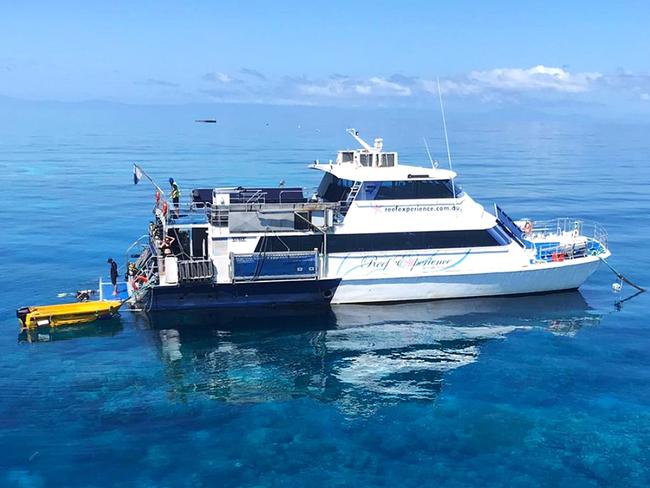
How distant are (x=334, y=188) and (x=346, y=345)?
284 inches

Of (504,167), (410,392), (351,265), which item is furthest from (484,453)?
(504,167)

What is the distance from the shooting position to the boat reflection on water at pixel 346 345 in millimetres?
16797

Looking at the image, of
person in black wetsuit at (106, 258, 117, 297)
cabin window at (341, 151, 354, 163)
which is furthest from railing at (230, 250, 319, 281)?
cabin window at (341, 151, 354, 163)

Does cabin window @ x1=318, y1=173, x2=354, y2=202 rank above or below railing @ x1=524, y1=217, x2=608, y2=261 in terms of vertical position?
above

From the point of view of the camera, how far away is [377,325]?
21.2 m

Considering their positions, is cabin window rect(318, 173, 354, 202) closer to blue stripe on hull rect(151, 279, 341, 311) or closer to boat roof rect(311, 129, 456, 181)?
boat roof rect(311, 129, 456, 181)

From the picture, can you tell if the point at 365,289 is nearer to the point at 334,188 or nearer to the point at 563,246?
the point at 334,188

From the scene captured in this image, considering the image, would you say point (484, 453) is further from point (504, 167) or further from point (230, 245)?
point (504, 167)

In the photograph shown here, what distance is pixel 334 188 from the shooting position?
24172 millimetres

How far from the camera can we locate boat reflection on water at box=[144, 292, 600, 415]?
16797 millimetres

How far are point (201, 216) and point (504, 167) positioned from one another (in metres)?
48.5

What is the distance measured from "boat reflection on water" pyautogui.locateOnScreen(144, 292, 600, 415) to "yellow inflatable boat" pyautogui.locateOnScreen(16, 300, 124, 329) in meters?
1.73

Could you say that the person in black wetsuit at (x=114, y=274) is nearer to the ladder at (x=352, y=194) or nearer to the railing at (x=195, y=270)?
the railing at (x=195, y=270)

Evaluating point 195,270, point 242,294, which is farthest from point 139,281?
point 242,294
